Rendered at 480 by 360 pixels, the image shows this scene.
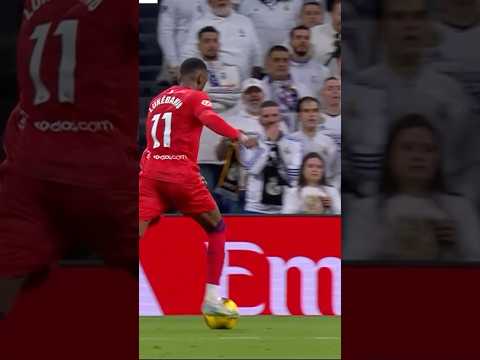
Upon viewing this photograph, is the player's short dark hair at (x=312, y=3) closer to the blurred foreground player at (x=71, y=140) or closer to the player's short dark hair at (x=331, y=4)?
the player's short dark hair at (x=331, y=4)

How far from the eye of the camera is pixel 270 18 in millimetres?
10273

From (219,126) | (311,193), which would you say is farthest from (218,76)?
(219,126)

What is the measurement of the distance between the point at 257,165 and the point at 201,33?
1166 mm

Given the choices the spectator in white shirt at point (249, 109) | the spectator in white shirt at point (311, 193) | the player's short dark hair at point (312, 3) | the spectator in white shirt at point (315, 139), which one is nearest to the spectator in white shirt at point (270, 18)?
the player's short dark hair at point (312, 3)

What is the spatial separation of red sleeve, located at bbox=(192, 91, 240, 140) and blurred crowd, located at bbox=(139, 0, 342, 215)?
6.15 feet

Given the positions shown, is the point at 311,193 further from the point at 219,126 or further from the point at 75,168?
the point at 75,168

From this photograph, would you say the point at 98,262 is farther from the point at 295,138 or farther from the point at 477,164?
the point at 295,138

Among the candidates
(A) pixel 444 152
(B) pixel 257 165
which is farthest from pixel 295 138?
(A) pixel 444 152

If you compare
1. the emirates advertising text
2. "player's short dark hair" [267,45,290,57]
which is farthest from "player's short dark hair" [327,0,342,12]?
the emirates advertising text

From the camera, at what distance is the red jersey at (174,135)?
7977 millimetres

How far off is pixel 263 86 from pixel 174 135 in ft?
7.35

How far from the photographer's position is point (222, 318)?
25.4 feet

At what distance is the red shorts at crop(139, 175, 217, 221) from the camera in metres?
7.93

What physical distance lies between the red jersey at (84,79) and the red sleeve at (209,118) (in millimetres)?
3014
